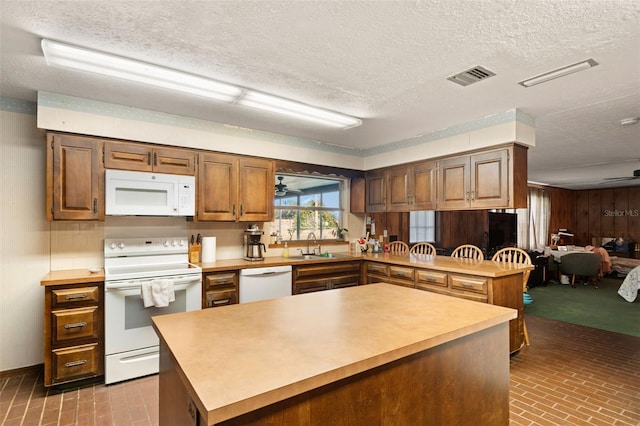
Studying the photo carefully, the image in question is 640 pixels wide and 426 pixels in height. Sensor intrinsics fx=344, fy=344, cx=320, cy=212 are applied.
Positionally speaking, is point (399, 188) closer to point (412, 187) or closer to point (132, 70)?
point (412, 187)

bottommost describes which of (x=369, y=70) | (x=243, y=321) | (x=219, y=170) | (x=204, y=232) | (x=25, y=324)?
(x=25, y=324)

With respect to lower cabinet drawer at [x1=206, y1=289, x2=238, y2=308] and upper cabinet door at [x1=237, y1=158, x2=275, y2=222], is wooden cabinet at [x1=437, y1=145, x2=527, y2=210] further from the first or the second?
lower cabinet drawer at [x1=206, y1=289, x2=238, y2=308]

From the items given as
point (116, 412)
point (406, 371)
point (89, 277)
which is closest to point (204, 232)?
point (89, 277)

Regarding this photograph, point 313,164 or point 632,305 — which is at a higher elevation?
point 313,164

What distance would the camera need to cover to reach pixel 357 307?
1.89 m

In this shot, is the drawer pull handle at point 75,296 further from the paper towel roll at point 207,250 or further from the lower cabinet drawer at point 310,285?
the lower cabinet drawer at point 310,285

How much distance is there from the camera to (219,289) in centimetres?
350

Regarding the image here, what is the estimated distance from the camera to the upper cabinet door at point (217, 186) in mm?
3648

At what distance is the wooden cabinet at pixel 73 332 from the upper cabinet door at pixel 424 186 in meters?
3.54

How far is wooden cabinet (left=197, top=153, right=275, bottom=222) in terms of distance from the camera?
3.67m

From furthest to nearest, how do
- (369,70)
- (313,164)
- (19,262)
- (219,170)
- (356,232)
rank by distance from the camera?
(356,232), (313,164), (219,170), (19,262), (369,70)

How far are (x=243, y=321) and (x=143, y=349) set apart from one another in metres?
1.95

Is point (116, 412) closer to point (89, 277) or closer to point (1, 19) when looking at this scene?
point (89, 277)

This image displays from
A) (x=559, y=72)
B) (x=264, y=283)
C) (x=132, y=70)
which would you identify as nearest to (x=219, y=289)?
(x=264, y=283)
